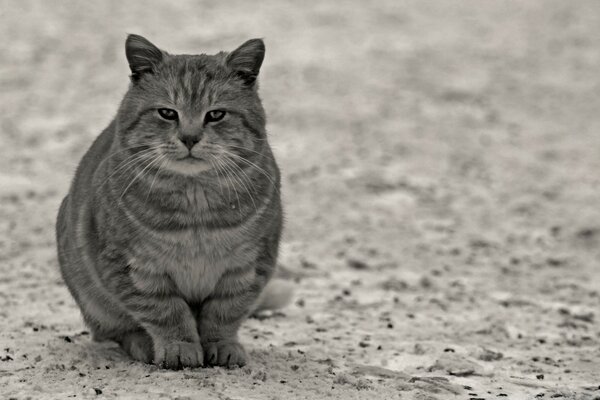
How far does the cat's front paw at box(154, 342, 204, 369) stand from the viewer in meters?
3.38

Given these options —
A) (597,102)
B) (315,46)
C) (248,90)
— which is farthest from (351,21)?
(248,90)

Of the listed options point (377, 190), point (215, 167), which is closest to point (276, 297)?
point (215, 167)

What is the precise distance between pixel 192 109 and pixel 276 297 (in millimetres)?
1393

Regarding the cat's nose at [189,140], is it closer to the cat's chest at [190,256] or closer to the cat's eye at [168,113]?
the cat's eye at [168,113]

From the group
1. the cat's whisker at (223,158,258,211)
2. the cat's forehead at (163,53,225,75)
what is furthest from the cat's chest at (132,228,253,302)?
the cat's forehead at (163,53,225,75)

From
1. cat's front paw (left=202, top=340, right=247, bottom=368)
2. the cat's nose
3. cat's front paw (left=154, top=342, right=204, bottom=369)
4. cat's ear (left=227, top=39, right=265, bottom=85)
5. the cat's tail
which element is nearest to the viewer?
the cat's nose

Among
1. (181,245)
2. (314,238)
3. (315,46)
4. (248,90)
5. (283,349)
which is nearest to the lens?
(181,245)

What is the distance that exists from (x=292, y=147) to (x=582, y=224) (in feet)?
6.92

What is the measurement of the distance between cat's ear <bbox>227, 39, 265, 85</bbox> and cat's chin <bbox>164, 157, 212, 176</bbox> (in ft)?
1.49

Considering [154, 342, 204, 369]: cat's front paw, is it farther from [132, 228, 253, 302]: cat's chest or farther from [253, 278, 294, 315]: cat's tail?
[253, 278, 294, 315]: cat's tail

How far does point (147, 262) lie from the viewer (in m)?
3.34

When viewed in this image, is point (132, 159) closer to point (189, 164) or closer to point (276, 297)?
point (189, 164)

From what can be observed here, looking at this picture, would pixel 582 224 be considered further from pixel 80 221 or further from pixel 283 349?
pixel 80 221

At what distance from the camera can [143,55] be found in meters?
3.55
